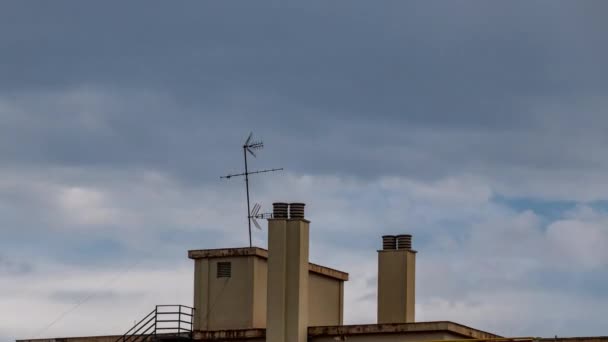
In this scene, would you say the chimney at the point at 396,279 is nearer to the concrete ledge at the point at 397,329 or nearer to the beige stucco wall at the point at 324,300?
the beige stucco wall at the point at 324,300

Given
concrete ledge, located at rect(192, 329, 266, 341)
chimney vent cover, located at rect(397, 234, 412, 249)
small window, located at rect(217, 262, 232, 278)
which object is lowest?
concrete ledge, located at rect(192, 329, 266, 341)

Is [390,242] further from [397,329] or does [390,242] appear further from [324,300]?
[397,329]

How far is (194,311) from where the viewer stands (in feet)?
203

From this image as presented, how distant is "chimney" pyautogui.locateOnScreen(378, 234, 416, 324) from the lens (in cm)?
6275

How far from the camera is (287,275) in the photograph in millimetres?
58625

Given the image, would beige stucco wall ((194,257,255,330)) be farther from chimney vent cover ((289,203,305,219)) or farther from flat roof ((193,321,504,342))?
chimney vent cover ((289,203,305,219))

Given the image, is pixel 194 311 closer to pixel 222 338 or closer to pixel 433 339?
pixel 222 338

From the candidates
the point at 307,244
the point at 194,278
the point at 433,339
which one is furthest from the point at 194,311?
the point at 433,339

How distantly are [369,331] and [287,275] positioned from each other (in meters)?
3.67

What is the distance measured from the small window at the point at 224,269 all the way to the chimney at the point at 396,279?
18.7ft

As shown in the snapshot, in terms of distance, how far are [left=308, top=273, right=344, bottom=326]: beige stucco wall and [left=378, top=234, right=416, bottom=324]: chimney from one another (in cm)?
188

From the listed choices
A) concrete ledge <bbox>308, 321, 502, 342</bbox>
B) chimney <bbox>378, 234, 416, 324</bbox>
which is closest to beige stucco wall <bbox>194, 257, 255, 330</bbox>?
concrete ledge <bbox>308, 321, 502, 342</bbox>

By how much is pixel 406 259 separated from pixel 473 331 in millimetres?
6064

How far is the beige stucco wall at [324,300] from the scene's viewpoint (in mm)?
62781
